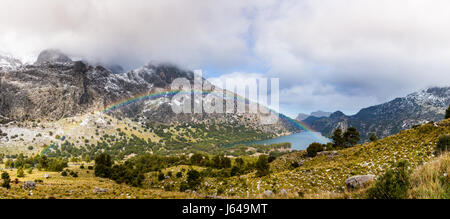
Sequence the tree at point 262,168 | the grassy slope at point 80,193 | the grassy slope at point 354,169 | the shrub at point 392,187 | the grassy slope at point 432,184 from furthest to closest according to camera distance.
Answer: the tree at point 262,168 → the grassy slope at point 354,169 → the grassy slope at point 80,193 → the shrub at point 392,187 → the grassy slope at point 432,184

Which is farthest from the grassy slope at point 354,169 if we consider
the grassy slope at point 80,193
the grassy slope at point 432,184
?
the grassy slope at point 432,184

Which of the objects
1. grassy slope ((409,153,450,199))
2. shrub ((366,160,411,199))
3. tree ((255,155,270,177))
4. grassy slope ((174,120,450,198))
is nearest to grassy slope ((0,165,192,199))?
shrub ((366,160,411,199))

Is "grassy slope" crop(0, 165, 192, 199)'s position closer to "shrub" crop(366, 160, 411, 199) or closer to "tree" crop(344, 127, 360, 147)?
"shrub" crop(366, 160, 411, 199)

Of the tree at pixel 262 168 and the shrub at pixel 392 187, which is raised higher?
the shrub at pixel 392 187

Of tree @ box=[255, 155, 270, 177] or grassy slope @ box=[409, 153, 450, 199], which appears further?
tree @ box=[255, 155, 270, 177]

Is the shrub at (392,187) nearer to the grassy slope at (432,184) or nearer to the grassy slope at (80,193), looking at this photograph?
the grassy slope at (432,184)

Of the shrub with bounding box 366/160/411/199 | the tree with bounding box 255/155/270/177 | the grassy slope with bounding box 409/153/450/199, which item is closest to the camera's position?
the grassy slope with bounding box 409/153/450/199

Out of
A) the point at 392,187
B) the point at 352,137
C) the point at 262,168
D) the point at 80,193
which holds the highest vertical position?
the point at 352,137

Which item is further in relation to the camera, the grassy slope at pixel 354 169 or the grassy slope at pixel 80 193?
the grassy slope at pixel 354 169

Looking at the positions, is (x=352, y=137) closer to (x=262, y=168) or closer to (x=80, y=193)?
(x=262, y=168)

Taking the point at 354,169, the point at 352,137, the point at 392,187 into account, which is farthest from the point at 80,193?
the point at 352,137
